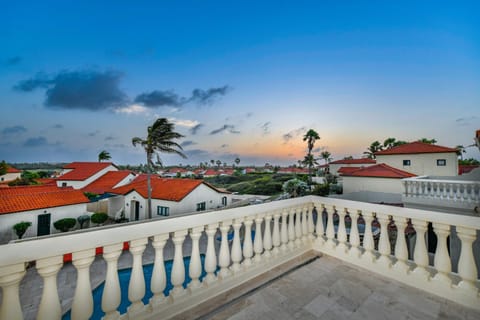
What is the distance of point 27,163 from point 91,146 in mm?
1415

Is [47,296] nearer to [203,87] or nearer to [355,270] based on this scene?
[355,270]

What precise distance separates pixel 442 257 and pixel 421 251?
5.4 inches

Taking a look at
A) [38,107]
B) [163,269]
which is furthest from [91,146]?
[163,269]

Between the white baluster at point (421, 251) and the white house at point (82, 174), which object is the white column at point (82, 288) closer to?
the white baluster at point (421, 251)

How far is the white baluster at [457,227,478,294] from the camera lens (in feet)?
4.82

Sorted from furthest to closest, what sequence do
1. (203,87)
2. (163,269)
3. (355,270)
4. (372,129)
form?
(372,129), (203,87), (355,270), (163,269)

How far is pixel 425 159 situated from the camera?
452 inches

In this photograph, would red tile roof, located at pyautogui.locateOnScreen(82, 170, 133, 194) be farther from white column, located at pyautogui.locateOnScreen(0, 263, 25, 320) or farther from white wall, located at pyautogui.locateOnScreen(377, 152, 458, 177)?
white wall, located at pyautogui.locateOnScreen(377, 152, 458, 177)

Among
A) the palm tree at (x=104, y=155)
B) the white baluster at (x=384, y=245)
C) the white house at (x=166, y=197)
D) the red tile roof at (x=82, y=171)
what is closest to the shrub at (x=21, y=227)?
the red tile roof at (x=82, y=171)

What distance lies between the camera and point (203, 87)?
21.1ft

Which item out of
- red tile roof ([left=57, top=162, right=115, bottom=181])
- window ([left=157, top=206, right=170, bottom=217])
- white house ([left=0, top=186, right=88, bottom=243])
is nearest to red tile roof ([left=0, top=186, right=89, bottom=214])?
white house ([left=0, top=186, right=88, bottom=243])

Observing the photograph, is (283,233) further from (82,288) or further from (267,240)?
(82,288)

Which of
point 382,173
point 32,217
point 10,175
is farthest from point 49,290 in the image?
Result: point 382,173

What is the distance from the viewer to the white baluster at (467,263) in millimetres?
1470
